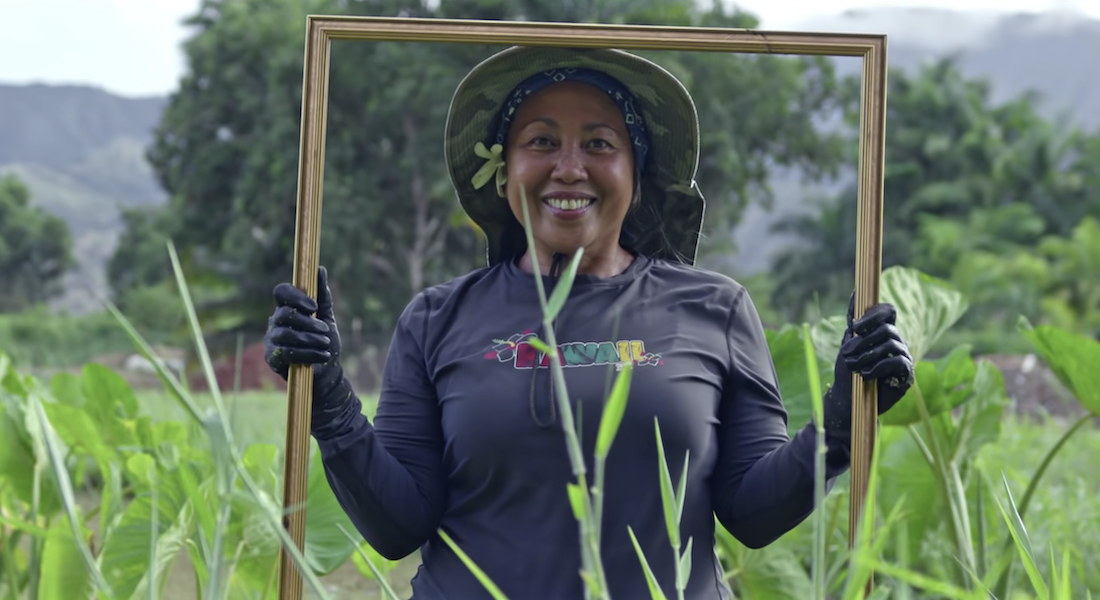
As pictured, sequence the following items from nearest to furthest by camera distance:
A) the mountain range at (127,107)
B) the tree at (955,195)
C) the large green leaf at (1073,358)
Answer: the large green leaf at (1073,358) → the tree at (955,195) → the mountain range at (127,107)

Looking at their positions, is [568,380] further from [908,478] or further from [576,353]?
[908,478]

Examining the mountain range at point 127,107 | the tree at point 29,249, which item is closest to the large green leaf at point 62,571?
the tree at point 29,249

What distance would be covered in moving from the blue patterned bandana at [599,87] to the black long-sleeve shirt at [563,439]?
142 mm

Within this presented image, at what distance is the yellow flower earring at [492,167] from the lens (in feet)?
4.40

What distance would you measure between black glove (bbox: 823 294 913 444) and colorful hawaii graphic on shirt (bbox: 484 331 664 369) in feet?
0.71

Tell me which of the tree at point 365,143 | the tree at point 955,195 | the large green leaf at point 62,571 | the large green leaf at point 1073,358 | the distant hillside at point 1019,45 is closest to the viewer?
the large green leaf at point 62,571

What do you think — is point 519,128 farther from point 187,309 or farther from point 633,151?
point 187,309

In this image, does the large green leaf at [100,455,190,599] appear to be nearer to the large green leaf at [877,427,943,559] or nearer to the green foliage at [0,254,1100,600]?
the green foliage at [0,254,1100,600]

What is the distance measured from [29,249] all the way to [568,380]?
110ft

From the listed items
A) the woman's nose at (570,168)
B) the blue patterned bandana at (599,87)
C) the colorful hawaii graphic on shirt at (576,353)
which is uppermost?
the blue patterned bandana at (599,87)

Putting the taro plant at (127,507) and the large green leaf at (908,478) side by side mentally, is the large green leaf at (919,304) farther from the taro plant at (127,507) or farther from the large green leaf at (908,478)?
the taro plant at (127,507)

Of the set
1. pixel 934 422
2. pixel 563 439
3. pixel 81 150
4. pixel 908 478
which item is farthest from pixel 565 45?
pixel 81 150

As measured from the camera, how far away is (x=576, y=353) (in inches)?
47.7

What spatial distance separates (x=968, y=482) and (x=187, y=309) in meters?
1.72
